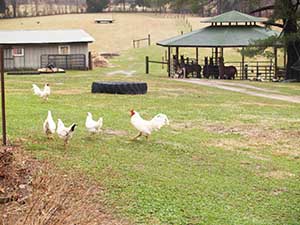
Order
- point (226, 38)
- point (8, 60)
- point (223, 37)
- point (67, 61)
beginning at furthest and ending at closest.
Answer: point (67, 61), point (8, 60), point (223, 37), point (226, 38)

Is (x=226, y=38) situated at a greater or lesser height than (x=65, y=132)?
greater

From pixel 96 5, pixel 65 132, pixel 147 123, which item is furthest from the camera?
pixel 96 5

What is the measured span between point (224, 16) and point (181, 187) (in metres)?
28.8

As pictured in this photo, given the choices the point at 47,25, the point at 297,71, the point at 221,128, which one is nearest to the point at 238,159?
the point at 221,128

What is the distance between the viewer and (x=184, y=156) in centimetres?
953

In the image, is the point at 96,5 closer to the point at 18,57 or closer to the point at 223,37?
the point at 18,57

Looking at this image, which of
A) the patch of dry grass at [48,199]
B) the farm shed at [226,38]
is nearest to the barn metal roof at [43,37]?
the farm shed at [226,38]

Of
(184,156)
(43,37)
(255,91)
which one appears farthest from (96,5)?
(184,156)

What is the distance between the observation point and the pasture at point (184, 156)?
6.79 metres

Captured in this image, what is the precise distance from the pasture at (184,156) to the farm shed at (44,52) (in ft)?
68.8

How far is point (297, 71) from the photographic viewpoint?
32.1 m

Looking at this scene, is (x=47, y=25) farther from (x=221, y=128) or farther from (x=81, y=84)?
(x=221, y=128)

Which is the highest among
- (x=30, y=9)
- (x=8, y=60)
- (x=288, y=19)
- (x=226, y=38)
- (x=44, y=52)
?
(x=30, y=9)

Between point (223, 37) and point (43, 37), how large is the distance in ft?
43.7
